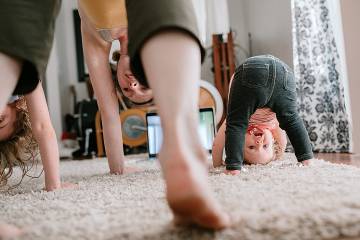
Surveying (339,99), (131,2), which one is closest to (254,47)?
(339,99)

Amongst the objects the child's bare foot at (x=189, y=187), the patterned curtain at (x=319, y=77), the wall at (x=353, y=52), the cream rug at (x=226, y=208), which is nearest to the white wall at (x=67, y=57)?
the patterned curtain at (x=319, y=77)

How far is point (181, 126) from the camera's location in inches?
19.5

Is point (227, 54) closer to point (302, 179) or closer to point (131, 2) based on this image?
point (302, 179)

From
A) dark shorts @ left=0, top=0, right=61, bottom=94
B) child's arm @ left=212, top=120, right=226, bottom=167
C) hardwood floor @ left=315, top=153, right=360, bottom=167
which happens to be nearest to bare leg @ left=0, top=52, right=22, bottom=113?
dark shorts @ left=0, top=0, right=61, bottom=94

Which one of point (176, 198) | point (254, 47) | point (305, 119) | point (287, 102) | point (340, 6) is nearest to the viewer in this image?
point (176, 198)

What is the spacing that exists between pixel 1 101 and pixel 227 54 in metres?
2.69

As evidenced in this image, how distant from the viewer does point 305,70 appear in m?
2.39

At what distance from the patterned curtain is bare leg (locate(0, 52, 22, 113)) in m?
1.88

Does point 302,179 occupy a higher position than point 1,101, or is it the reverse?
point 1,101

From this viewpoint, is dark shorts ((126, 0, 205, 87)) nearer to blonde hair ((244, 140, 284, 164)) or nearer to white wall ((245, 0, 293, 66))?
blonde hair ((244, 140, 284, 164))

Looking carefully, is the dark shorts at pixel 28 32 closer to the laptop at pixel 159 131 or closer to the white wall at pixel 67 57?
the laptop at pixel 159 131

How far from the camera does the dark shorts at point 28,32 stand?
0.53 m

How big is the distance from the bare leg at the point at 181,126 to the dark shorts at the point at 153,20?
1 cm

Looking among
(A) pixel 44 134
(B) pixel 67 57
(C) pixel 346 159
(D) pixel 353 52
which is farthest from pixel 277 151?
(B) pixel 67 57
